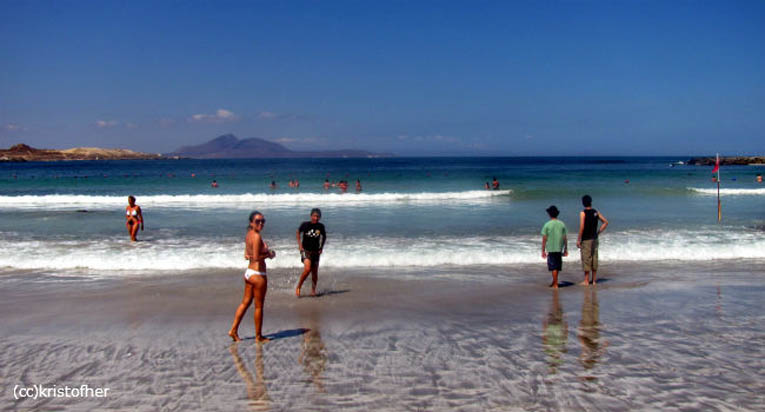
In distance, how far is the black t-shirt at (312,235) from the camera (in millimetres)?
9094

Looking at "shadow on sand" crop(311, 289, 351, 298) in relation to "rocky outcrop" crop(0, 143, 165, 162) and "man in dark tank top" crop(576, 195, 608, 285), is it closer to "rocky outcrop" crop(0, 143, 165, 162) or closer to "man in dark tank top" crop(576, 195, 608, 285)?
"man in dark tank top" crop(576, 195, 608, 285)

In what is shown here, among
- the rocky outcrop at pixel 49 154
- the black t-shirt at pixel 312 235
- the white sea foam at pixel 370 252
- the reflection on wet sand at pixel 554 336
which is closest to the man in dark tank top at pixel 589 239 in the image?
the reflection on wet sand at pixel 554 336

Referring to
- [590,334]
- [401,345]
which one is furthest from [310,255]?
[590,334]

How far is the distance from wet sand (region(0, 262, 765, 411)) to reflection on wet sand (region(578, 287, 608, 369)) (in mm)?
35

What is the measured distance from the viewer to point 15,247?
1443cm

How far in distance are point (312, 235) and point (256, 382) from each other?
3.77m

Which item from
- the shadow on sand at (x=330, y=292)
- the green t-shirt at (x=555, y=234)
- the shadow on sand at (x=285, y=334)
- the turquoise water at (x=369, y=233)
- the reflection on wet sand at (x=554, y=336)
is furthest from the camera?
the turquoise water at (x=369, y=233)

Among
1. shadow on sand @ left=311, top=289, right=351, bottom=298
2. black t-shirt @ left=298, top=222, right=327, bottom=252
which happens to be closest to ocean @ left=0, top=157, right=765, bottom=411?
shadow on sand @ left=311, top=289, right=351, bottom=298

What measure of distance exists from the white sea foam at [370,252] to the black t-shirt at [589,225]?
2467mm

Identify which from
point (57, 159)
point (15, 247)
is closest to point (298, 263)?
point (15, 247)

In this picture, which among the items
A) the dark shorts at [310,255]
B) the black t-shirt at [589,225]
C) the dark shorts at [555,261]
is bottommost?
the dark shorts at [555,261]

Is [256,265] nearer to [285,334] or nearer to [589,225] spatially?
[285,334]

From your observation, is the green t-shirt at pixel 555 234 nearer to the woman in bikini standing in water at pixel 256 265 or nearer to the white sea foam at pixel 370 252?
the white sea foam at pixel 370 252

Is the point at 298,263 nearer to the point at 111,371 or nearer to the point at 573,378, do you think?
the point at 111,371
